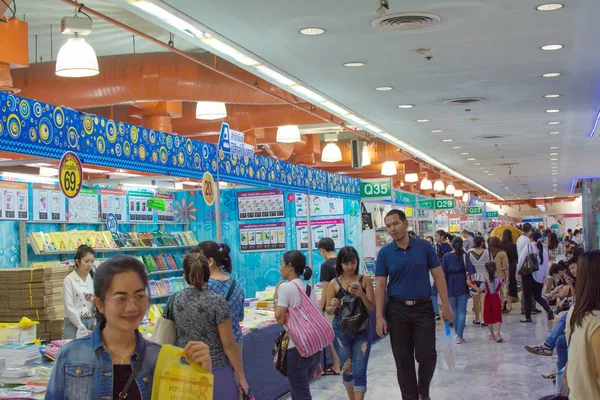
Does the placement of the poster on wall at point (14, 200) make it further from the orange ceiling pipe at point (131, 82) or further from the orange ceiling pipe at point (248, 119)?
the orange ceiling pipe at point (248, 119)

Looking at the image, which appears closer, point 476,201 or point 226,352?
point 226,352

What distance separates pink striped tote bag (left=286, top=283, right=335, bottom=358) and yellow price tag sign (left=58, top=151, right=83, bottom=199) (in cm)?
174

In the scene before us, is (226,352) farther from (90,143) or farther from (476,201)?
(476,201)

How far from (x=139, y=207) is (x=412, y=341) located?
5.44 m

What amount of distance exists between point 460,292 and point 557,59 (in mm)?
4683

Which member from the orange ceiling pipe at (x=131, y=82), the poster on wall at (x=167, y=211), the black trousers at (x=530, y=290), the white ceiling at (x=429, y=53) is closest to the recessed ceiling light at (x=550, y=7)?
the white ceiling at (x=429, y=53)

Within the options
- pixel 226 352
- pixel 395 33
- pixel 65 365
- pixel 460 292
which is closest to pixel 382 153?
pixel 460 292

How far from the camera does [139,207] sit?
10.8 m

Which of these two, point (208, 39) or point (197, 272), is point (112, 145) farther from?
point (197, 272)

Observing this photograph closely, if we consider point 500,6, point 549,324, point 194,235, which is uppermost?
point 500,6

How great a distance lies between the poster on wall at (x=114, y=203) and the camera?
9.94m

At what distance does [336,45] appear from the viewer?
6258mm

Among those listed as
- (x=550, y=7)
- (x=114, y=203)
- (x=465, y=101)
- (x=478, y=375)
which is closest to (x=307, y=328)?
(x=550, y=7)

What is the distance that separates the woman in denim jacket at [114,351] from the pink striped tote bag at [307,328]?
3254 millimetres
